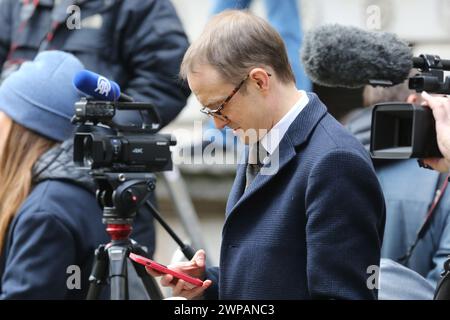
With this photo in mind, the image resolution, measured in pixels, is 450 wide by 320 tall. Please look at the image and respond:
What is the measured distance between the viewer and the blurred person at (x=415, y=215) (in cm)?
348

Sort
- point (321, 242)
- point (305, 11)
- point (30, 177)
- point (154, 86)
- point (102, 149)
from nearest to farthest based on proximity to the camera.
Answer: point (321, 242), point (102, 149), point (30, 177), point (154, 86), point (305, 11)

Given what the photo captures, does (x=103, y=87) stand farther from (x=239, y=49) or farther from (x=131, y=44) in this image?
(x=131, y=44)

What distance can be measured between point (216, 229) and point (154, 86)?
9.34 feet

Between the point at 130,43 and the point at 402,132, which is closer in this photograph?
the point at 402,132

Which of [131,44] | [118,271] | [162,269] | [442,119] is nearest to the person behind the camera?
[442,119]

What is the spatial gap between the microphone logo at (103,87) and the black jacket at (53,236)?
0.57 metres

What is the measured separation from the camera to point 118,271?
9.86 feet

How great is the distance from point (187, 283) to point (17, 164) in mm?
1133

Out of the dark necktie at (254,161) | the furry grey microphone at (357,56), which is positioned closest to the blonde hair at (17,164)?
the dark necktie at (254,161)

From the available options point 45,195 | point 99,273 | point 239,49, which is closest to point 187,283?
point 99,273

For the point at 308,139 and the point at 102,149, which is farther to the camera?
the point at 102,149

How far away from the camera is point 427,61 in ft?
8.74
